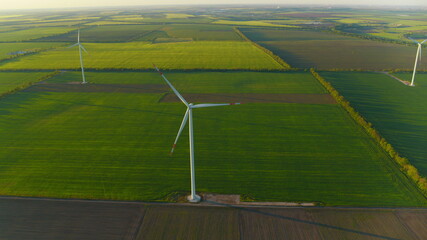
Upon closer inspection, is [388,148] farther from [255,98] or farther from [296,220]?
[255,98]

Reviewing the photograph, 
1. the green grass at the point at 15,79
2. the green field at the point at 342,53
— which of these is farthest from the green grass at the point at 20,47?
the green field at the point at 342,53

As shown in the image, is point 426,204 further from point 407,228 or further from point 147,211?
point 147,211

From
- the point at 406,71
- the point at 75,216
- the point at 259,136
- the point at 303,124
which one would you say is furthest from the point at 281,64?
the point at 75,216

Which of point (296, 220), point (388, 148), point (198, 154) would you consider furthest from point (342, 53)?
point (296, 220)

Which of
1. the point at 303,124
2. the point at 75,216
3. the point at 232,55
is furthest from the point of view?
the point at 232,55

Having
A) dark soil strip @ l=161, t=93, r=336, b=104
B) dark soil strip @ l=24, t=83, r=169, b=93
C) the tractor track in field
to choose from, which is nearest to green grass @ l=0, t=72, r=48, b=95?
dark soil strip @ l=24, t=83, r=169, b=93

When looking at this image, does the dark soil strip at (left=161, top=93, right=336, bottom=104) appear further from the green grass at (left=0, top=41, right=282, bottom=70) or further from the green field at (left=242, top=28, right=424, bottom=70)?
the green field at (left=242, top=28, right=424, bottom=70)
